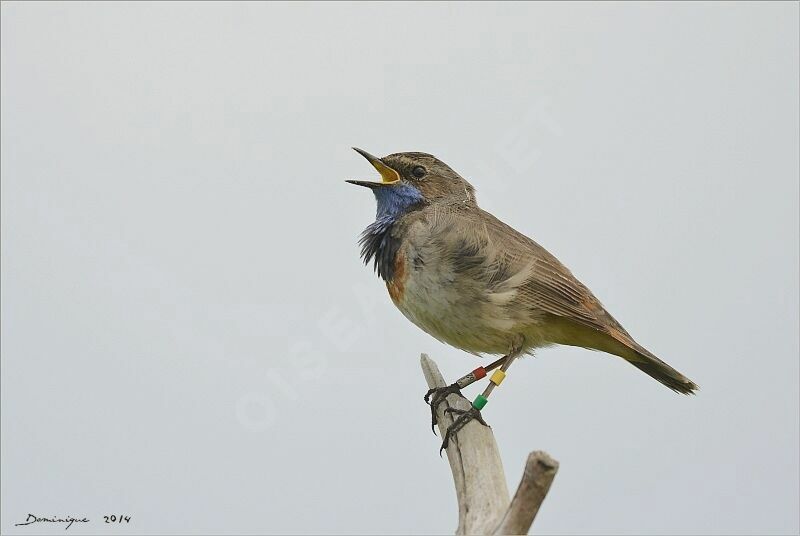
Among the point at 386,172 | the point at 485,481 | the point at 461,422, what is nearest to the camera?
the point at 485,481

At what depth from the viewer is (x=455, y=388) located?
24.4 ft

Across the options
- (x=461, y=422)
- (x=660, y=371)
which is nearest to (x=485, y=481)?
(x=461, y=422)

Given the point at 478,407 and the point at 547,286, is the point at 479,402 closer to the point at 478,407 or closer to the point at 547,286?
the point at 478,407

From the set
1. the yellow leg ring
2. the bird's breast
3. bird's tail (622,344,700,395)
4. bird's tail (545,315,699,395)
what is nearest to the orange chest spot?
the bird's breast

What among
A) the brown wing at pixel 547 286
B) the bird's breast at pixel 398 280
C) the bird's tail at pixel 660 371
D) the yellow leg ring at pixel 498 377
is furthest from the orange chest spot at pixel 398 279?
the bird's tail at pixel 660 371

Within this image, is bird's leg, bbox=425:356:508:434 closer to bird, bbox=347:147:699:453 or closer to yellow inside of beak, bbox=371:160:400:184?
bird, bbox=347:147:699:453

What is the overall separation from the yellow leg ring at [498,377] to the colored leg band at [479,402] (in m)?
0.17

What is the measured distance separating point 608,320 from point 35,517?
431cm

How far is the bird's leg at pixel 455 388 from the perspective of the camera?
24.2ft

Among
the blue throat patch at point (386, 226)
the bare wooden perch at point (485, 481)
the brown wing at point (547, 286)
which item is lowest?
the bare wooden perch at point (485, 481)

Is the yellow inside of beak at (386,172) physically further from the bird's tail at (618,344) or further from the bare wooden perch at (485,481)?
the bird's tail at (618,344)

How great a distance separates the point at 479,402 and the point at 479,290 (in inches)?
30.7

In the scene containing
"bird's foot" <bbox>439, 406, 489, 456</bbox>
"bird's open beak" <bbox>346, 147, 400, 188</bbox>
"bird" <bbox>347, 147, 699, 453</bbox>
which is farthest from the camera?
"bird's open beak" <bbox>346, 147, 400, 188</bbox>

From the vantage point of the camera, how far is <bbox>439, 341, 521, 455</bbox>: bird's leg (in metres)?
6.90
